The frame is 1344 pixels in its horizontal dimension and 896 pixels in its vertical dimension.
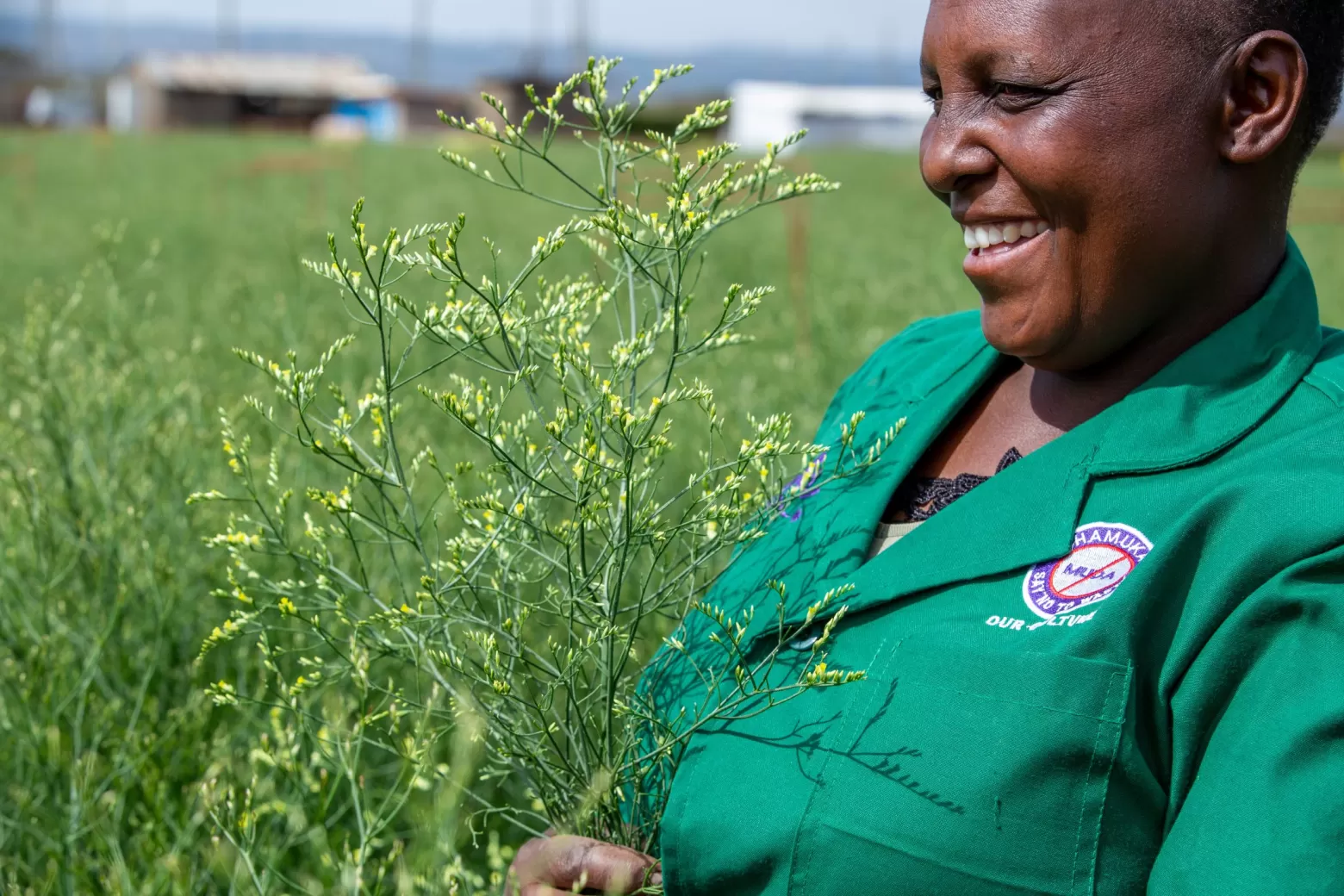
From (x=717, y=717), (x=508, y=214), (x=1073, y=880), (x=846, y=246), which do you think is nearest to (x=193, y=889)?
(x=717, y=717)

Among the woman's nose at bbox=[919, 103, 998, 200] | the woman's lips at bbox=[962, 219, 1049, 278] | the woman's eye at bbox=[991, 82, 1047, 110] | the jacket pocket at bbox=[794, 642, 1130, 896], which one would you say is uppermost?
the woman's eye at bbox=[991, 82, 1047, 110]

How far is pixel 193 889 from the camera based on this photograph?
2059 mm

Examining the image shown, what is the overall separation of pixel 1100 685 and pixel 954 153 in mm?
672

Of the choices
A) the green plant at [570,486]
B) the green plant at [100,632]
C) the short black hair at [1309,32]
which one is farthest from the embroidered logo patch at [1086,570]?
the green plant at [100,632]

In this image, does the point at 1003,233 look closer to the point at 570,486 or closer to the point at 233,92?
the point at 570,486

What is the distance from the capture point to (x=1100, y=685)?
4.39 feet

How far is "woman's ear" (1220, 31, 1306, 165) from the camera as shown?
4.90 ft

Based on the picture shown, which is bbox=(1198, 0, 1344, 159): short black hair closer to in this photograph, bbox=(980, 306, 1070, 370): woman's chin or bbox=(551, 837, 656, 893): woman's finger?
bbox=(980, 306, 1070, 370): woman's chin

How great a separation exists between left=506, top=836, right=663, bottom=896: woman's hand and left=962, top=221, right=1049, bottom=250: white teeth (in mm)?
856

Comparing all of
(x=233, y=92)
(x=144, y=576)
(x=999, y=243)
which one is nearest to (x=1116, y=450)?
(x=999, y=243)

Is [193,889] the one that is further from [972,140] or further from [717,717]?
[972,140]

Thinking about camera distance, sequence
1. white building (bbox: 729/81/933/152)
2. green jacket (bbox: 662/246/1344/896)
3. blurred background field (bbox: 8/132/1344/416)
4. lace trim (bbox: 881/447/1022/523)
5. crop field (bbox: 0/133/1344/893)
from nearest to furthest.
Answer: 1. green jacket (bbox: 662/246/1344/896)
2. lace trim (bbox: 881/447/1022/523)
3. crop field (bbox: 0/133/1344/893)
4. blurred background field (bbox: 8/132/1344/416)
5. white building (bbox: 729/81/933/152)

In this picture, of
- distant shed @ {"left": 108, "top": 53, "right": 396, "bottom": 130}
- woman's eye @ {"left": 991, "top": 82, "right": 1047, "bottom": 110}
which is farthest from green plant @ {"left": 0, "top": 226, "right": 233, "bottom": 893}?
distant shed @ {"left": 108, "top": 53, "right": 396, "bottom": 130}

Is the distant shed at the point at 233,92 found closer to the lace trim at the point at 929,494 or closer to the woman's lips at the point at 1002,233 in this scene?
the lace trim at the point at 929,494
